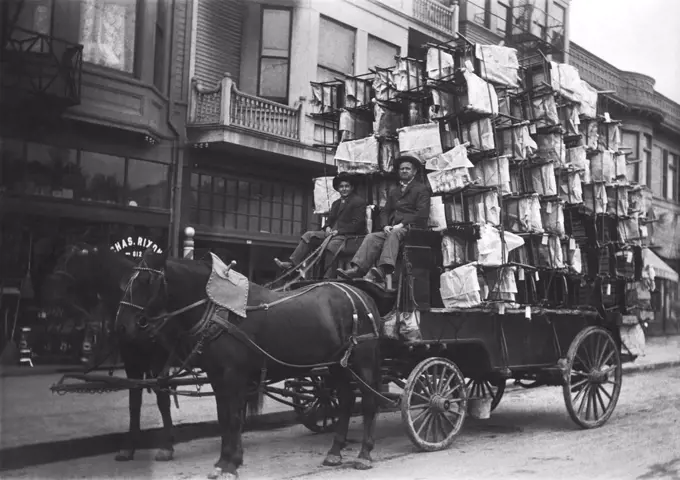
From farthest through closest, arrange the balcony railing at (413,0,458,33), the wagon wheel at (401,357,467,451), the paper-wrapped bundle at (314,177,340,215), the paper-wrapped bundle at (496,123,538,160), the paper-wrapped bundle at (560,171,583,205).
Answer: the balcony railing at (413,0,458,33) → the paper-wrapped bundle at (314,177,340,215) → the paper-wrapped bundle at (560,171,583,205) → the paper-wrapped bundle at (496,123,538,160) → the wagon wheel at (401,357,467,451)

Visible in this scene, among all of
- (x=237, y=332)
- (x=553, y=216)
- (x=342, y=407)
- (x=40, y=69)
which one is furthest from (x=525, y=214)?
(x=40, y=69)

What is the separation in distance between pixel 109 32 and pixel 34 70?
6.96 feet

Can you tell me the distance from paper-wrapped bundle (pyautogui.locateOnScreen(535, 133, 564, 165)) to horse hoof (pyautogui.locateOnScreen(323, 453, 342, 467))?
4783mm

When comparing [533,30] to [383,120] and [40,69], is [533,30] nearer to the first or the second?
[383,120]

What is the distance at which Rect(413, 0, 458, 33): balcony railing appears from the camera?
1827 cm

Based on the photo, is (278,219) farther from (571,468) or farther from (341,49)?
(571,468)

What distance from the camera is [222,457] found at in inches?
235

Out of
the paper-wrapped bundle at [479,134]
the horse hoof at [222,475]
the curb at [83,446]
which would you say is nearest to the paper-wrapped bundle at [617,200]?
the paper-wrapped bundle at [479,134]

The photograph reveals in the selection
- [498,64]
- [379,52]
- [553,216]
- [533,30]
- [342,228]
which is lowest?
[342,228]

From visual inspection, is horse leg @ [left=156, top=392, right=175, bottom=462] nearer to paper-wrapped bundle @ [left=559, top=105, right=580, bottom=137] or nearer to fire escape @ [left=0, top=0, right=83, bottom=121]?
fire escape @ [left=0, top=0, right=83, bottom=121]

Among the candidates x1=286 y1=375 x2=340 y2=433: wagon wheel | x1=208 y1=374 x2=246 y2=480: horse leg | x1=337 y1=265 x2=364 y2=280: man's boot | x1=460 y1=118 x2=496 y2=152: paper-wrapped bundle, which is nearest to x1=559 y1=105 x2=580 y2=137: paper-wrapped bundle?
x1=460 y1=118 x2=496 y2=152: paper-wrapped bundle

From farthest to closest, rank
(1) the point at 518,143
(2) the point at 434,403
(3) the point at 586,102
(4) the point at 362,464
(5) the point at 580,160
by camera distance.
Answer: (3) the point at 586,102, (5) the point at 580,160, (1) the point at 518,143, (2) the point at 434,403, (4) the point at 362,464

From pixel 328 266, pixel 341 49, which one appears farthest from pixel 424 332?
pixel 341 49

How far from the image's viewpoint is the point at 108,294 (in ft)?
21.8
